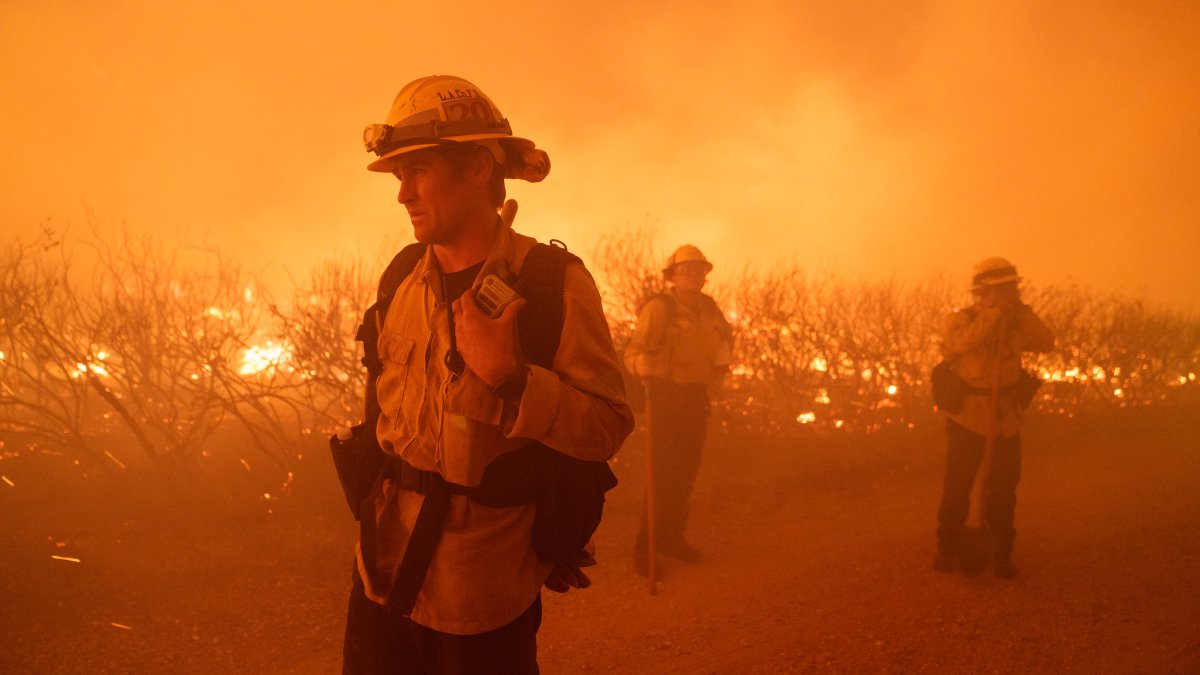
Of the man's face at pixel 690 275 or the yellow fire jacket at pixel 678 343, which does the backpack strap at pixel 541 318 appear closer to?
the yellow fire jacket at pixel 678 343

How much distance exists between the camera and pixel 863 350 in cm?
991

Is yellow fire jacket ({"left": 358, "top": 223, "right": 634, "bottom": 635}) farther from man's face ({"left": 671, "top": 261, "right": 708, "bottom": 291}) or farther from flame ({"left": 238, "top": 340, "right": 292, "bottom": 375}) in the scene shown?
flame ({"left": 238, "top": 340, "right": 292, "bottom": 375})

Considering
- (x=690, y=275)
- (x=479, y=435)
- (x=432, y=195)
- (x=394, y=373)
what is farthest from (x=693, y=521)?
(x=432, y=195)

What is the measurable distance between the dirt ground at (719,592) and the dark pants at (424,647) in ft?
6.64

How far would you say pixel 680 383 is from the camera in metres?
5.17

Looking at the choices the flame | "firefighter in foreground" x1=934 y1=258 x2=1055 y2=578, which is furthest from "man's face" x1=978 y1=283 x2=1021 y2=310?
the flame

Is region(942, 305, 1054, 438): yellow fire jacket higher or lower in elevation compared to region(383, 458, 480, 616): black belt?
higher

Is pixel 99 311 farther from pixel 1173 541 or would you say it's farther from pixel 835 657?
pixel 1173 541

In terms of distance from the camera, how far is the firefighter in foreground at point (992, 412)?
15.2 feet

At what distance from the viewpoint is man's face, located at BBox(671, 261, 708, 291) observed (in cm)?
527

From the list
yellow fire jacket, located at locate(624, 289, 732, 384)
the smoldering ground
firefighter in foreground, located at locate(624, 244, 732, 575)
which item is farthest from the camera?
firefighter in foreground, located at locate(624, 244, 732, 575)

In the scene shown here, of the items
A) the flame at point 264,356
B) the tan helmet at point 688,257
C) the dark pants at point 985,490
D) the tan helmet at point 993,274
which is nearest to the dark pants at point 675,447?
the tan helmet at point 688,257

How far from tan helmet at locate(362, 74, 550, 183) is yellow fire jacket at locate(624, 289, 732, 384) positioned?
299 cm

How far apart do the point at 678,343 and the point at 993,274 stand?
2.44 metres
